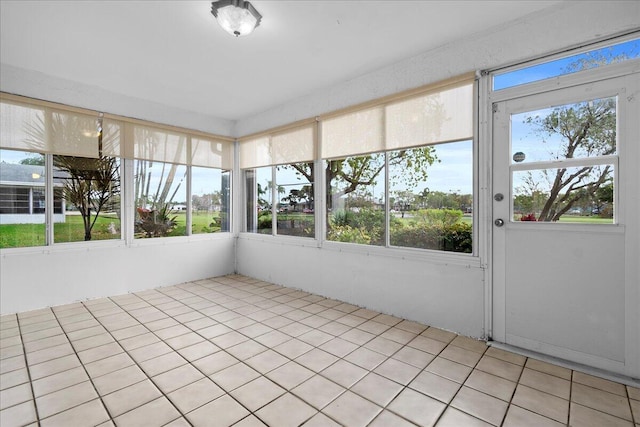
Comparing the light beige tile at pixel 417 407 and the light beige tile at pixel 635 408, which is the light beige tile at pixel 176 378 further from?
the light beige tile at pixel 635 408

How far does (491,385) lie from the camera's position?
2166 mm

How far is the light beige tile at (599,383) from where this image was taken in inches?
82.3

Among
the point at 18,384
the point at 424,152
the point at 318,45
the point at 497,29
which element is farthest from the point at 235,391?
the point at 497,29

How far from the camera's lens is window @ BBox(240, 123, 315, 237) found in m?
4.50

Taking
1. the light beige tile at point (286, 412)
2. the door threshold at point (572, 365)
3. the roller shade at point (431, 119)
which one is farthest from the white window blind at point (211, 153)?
the door threshold at point (572, 365)

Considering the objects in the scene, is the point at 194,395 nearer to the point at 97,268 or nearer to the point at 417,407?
the point at 417,407

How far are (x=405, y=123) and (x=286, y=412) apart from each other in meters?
2.90

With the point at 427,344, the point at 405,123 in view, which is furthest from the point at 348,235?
the point at 427,344

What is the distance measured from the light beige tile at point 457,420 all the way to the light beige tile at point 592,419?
55 centimetres

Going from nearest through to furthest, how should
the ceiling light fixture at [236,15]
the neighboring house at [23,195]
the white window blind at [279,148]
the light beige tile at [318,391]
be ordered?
the light beige tile at [318,391]
the ceiling light fixture at [236,15]
the neighboring house at [23,195]
the white window blind at [279,148]

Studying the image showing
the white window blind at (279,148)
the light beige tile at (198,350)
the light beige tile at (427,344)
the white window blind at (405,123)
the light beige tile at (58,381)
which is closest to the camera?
the light beige tile at (58,381)

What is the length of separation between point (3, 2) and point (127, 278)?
129 inches

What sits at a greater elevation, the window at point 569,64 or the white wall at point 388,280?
the window at point 569,64

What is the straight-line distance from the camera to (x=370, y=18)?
2.59m
